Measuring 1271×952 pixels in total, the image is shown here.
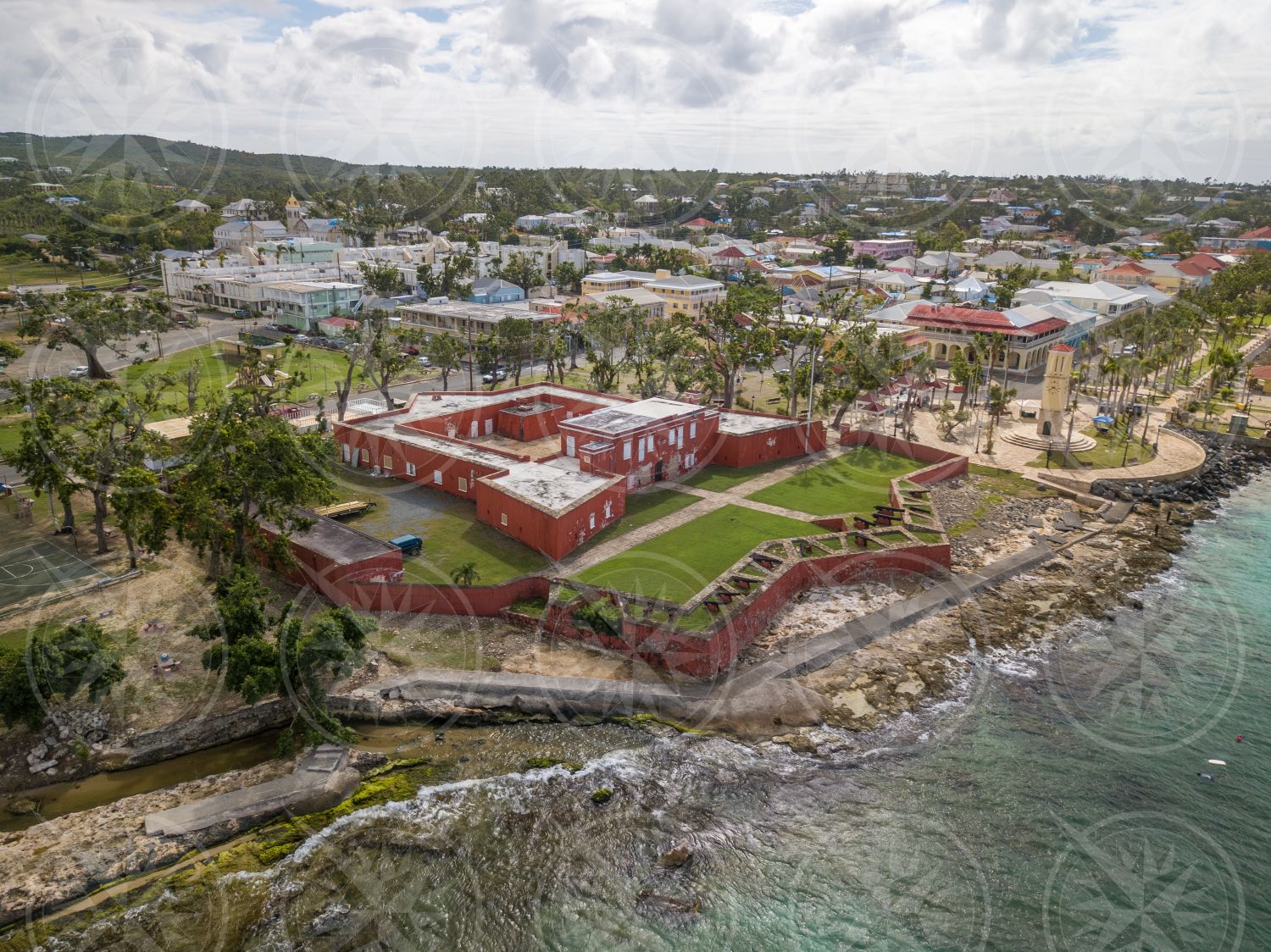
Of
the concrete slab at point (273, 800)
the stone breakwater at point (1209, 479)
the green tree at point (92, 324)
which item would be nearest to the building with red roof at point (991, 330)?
the stone breakwater at point (1209, 479)

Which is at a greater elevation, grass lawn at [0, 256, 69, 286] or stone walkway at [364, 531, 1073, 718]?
grass lawn at [0, 256, 69, 286]

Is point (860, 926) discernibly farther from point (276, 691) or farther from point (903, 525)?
point (903, 525)

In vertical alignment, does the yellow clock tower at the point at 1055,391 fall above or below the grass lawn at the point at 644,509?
above

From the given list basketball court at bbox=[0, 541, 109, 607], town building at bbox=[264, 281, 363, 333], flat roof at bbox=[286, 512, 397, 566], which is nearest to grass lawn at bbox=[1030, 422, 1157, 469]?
flat roof at bbox=[286, 512, 397, 566]

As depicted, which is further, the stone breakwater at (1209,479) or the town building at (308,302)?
the town building at (308,302)

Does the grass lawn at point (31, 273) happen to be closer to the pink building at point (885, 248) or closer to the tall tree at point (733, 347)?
the tall tree at point (733, 347)

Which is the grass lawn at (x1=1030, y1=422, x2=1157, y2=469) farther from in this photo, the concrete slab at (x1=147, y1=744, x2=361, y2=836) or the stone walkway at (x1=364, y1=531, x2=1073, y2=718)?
the concrete slab at (x1=147, y1=744, x2=361, y2=836)

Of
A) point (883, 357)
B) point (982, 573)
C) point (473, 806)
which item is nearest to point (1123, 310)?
point (883, 357)
